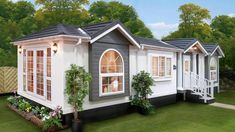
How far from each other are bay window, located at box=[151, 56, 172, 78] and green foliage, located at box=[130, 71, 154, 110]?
150 cm

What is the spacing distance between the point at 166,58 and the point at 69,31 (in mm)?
5943

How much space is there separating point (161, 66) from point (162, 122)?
371 centimetres

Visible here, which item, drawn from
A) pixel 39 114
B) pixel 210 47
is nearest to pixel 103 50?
pixel 39 114

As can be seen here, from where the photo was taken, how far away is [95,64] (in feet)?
26.3

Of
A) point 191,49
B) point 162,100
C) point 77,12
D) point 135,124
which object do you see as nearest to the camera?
point 135,124

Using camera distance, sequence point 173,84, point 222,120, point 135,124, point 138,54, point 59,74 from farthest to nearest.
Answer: point 173,84
point 138,54
point 222,120
point 135,124
point 59,74

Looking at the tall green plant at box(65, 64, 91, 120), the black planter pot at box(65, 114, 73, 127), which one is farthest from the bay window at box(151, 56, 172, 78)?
the black planter pot at box(65, 114, 73, 127)

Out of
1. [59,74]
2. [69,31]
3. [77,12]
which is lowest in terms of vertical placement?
[59,74]

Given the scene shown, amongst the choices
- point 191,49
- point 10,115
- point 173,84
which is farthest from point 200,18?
point 10,115

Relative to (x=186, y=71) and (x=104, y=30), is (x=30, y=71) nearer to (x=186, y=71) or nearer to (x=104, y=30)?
(x=104, y=30)

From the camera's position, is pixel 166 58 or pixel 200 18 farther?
pixel 200 18

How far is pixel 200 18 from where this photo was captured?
33.5 metres

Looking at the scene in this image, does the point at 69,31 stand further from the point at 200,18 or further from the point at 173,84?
the point at 200,18

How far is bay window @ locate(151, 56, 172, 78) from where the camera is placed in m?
10.9
